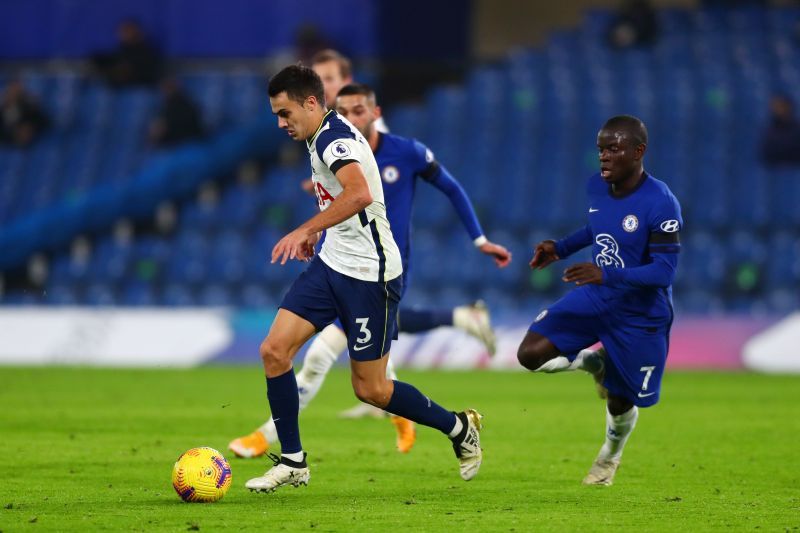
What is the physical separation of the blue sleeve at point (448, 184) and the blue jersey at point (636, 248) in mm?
1415

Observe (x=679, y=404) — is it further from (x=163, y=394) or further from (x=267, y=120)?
(x=267, y=120)

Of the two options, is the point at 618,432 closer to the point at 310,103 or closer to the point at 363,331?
the point at 363,331

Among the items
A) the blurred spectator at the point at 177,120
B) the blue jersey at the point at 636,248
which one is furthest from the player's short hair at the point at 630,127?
the blurred spectator at the point at 177,120

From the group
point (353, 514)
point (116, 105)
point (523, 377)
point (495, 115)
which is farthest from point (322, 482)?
point (116, 105)

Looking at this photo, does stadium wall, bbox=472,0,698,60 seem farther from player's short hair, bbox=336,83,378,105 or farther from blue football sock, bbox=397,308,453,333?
player's short hair, bbox=336,83,378,105

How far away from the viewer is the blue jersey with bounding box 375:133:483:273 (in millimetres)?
8836

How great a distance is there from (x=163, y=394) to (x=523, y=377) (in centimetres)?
477

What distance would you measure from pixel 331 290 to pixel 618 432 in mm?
1860

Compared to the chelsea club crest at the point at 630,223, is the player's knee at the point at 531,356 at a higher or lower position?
lower

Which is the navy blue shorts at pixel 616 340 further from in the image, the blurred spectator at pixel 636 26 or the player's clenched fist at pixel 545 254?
the blurred spectator at pixel 636 26

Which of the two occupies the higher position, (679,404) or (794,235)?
(794,235)

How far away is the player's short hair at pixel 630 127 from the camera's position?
7238 millimetres

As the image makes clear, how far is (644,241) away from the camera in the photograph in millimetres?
7230

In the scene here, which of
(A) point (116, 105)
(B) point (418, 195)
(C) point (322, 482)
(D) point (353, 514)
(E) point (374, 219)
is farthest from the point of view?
(A) point (116, 105)
